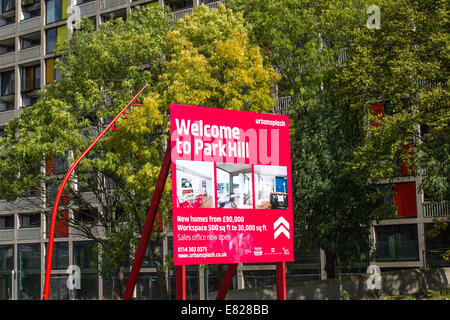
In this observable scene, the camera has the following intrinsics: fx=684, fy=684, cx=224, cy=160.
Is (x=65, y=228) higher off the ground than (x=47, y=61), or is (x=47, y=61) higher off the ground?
(x=47, y=61)

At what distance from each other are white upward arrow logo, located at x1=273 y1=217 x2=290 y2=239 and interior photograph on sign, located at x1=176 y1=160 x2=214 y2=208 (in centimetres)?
179

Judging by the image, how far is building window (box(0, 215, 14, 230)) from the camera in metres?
53.1

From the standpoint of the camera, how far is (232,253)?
13617mm

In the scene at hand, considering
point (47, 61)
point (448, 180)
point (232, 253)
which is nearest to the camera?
point (232, 253)

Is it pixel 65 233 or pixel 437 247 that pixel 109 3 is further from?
pixel 437 247

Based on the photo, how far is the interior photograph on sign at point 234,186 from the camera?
44.5ft

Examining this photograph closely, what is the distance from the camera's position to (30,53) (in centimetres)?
5403

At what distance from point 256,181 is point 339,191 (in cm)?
1226

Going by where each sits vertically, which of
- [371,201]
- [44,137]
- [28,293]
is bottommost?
[28,293]

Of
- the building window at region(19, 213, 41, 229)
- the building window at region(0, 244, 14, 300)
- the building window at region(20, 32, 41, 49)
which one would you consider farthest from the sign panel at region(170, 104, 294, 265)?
the building window at region(20, 32, 41, 49)

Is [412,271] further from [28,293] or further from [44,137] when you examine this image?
[28,293]

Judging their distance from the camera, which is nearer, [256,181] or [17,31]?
[256,181]

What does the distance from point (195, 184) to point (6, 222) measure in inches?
1716
